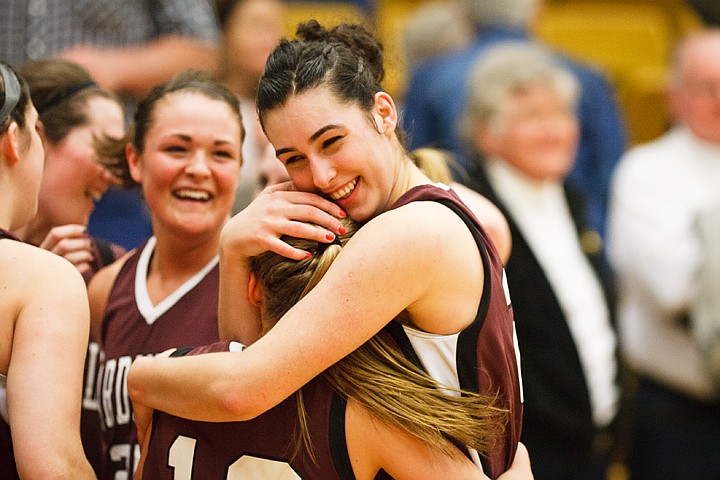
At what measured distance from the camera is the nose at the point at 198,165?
9.02 feet

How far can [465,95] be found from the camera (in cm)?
525

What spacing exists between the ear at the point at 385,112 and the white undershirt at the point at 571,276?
208 centimetres

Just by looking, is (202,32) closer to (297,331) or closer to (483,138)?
(483,138)

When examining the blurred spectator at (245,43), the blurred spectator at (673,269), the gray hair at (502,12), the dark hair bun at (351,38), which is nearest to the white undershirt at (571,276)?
the blurred spectator at (673,269)

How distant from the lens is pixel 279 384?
2.14 meters

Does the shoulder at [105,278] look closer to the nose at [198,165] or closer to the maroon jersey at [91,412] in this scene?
the maroon jersey at [91,412]

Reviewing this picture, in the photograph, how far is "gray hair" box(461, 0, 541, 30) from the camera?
593 centimetres

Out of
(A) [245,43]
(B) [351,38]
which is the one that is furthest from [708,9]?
(B) [351,38]

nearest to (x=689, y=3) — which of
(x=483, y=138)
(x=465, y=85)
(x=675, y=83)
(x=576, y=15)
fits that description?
(x=576, y=15)

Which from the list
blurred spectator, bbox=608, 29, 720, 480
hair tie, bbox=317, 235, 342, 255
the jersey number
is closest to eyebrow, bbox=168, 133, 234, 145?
hair tie, bbox=317, 235, 342, 255

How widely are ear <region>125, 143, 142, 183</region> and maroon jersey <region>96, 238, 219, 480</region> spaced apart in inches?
10.9

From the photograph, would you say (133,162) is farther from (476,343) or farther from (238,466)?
(476,343)

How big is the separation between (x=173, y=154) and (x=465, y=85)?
2802 millimetres

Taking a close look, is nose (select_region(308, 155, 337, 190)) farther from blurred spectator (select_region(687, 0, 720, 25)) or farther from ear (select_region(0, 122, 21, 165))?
blurred spectator (select_region(687, 0, 720, 25))
